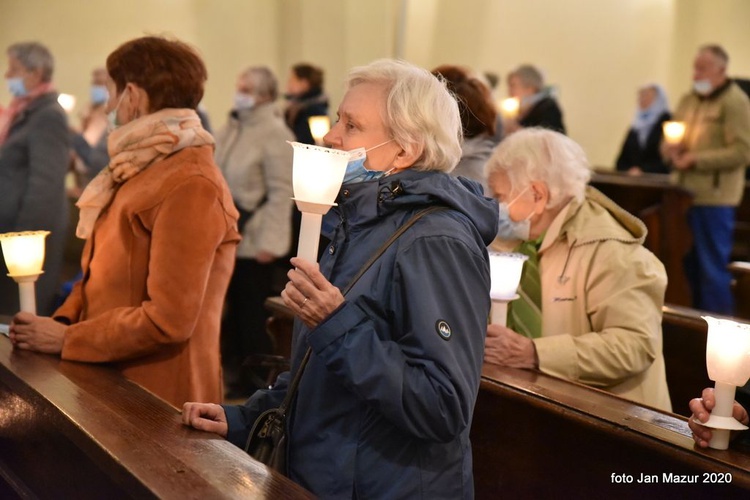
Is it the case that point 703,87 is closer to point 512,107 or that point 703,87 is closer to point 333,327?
point 512,107

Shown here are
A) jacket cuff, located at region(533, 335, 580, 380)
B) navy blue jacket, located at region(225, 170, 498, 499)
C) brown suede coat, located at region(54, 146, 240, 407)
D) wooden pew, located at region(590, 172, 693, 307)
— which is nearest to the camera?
navy blue jacket, located at region(225, 170, 498, 499)

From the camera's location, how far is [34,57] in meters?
4.35

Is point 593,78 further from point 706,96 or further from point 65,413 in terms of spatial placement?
point 65,413

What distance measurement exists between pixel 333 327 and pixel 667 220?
5117 mm

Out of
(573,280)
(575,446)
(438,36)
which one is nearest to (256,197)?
(573,280)

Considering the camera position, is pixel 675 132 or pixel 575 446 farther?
pixel 675 132

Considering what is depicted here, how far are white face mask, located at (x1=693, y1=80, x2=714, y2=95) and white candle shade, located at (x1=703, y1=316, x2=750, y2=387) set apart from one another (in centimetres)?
495

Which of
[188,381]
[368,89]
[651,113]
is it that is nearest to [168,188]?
[188,381]

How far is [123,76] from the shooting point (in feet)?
8.55

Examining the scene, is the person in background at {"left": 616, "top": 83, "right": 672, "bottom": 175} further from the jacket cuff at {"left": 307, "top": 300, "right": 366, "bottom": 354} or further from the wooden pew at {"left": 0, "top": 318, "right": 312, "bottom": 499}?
the jacket cuff at {"left": 307, "top": 300, "right": 366, "bottom": 354}

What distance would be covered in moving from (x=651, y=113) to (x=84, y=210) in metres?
6.99

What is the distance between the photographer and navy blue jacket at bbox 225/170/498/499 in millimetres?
1598

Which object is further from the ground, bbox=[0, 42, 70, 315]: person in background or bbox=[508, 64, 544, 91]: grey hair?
bbox=[508, 64, 544, 91]: grey hair

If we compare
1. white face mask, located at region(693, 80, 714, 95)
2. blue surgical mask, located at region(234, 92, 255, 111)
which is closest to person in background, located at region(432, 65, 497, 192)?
blue surgical mask, located at region(234, 92, 255, 111)
